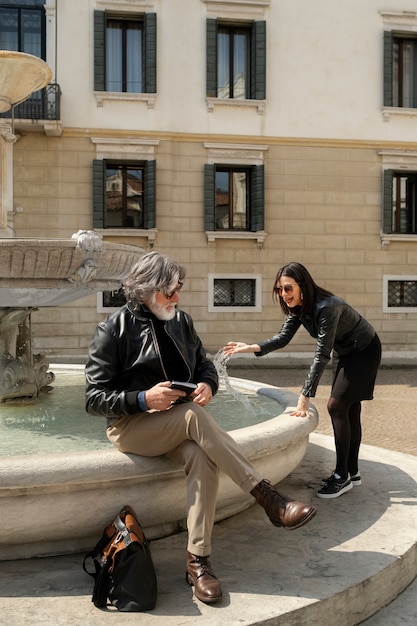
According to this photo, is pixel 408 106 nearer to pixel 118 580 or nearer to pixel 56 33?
pixel 56 33

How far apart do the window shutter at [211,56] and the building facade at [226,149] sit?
32 millimetres

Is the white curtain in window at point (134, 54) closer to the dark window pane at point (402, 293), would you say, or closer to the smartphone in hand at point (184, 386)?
the dark window pane at point (402, 293)

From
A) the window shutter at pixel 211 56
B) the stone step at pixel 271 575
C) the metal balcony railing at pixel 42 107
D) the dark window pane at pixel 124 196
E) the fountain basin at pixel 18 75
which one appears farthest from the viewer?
the dark window pane at pixel 124 196

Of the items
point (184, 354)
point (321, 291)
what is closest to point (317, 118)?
point (321, 291)

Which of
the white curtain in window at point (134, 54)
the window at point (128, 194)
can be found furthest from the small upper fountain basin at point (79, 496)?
the white curtain in window at point (134, 54)

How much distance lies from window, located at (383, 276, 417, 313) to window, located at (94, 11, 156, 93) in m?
7.33

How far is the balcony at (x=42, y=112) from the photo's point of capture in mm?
15062

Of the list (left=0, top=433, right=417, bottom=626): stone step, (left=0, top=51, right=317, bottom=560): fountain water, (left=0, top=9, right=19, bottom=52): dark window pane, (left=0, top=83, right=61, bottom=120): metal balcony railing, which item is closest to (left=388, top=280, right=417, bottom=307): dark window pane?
(left=0, top=83, right=61, bottom=120): metal balcony railing

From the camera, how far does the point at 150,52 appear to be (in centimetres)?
1572

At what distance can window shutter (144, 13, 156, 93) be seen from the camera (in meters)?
15.7

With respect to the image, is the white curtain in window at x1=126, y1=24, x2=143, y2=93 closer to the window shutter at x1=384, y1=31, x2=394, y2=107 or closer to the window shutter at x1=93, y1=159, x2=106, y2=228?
the window shutter at x1=93, y1=159, x2=106, y2=228

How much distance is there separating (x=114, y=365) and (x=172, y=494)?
646 mm

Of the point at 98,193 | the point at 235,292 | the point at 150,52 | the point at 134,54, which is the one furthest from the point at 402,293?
the point at 134,54

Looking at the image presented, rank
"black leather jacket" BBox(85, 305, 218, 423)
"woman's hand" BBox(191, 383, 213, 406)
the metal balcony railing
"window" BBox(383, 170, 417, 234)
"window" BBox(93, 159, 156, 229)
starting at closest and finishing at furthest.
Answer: "black leather jacket" BBox(85, 305, 218, 423)
"woman's hand" BBox(191, 383, 213, 406)
the metal balcony railing
"window" BBox(93, 159, 156, 229)
"window" BBox(383, 170, 417, 234)
